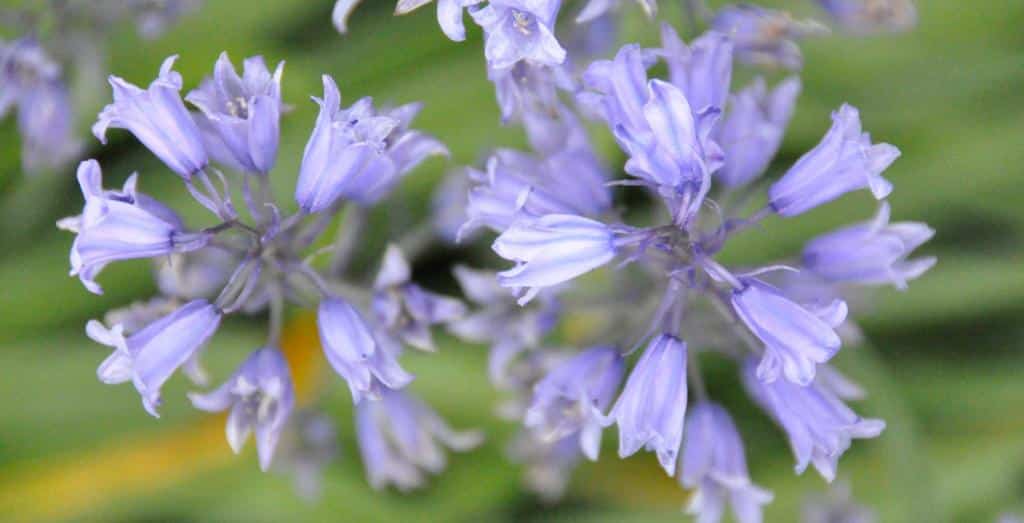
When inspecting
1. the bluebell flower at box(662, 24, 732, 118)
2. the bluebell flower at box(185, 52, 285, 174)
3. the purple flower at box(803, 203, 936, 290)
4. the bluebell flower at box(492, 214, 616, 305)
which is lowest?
the purple flower at box(803, 203, 936, 290)

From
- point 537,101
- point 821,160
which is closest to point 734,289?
point 821,160

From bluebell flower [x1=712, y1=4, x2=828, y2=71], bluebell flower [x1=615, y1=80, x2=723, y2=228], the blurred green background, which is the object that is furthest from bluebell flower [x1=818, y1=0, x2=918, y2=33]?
bluebell flower [x1=615, y1=80, x2=723, y2=228]

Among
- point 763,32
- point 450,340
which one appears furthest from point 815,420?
point 450,340

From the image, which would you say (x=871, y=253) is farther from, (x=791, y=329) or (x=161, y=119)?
(x=161, y=119)

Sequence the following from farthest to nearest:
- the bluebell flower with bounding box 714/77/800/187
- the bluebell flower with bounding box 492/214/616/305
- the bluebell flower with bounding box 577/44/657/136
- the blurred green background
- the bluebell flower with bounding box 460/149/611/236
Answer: the blurred green background
the bluebell flower with bounding box 714/77/800/187
the bluebell flower with bounding box 460/149/611/236
the bluebell flower with bounding box 577/44/657/136
the bluebell flower with bounding box 492/214/616/305

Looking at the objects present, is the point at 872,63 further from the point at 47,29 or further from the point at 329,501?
the point at 47,29

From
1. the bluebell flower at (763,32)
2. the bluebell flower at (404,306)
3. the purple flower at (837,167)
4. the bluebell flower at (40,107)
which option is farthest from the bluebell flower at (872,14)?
the bluebell flower at (40,107)

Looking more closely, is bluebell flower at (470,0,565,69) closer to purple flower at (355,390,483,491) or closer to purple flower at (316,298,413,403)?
purple flower at (316,298,413,403)
